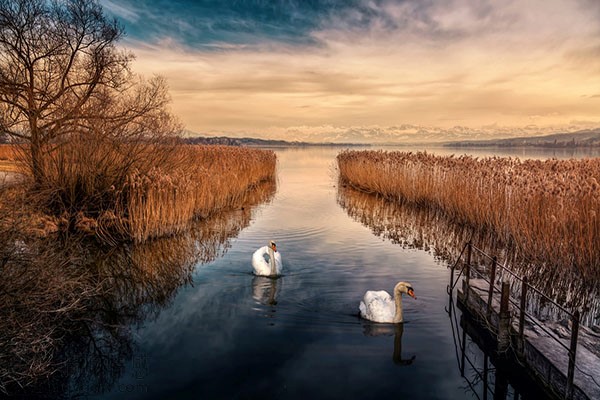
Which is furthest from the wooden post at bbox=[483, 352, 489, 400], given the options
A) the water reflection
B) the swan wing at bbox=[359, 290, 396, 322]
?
the water reflection

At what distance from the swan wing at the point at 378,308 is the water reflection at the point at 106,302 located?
3.45m

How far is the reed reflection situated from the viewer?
7.46m

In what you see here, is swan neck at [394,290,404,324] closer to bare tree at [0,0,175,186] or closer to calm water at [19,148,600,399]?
calm water at [19,148,600,399]

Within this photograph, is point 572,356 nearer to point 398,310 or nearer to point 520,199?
point 398,310

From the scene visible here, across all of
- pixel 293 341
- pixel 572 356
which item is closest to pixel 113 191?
pixel 293 341

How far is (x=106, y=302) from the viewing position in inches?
310

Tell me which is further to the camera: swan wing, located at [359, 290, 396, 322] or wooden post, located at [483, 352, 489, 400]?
swan wing, located at [359, 290, 396, 322]

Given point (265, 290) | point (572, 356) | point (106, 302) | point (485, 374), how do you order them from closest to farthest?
point (572, 356), point (485, 374), point (106, 302), point (265, 290)

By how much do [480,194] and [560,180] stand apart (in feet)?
10.3

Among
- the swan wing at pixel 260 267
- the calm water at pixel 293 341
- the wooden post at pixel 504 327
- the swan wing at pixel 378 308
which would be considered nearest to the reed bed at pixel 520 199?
the calm water at pixel 293 341

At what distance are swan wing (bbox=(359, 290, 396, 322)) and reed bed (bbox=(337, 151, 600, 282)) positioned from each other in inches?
166

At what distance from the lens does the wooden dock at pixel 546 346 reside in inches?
169

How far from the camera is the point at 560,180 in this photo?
10383mm

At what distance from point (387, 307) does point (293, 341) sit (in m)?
1.64
